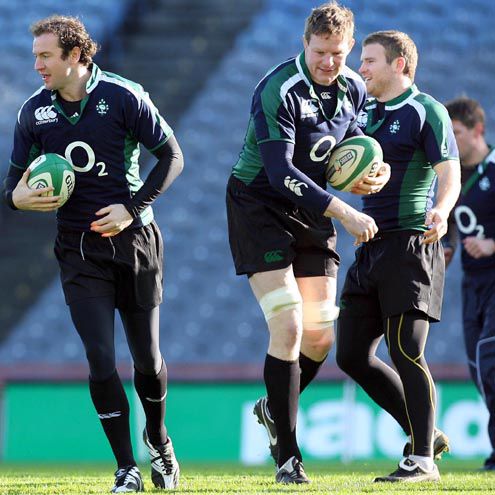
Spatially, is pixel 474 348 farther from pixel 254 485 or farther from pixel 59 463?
pixel 59 463

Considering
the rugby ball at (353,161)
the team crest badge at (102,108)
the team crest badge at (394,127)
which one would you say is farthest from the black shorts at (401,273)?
the team crest badge at (102,108)

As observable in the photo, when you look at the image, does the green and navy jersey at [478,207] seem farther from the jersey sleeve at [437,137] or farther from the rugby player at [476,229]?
the jersey sleeve at [437,137]

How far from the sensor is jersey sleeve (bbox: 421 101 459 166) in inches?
211

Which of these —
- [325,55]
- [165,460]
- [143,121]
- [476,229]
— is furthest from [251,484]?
[476,229]

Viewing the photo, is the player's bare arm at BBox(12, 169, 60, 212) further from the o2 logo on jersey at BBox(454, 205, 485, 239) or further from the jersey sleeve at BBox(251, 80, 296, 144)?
the o2 logo on jersey at BBox(454, 205, 485, 239)

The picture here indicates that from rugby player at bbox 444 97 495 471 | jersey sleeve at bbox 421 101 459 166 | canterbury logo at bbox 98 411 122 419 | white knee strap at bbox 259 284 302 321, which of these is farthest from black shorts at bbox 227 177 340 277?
rugby player at bbox 444 97 495 471

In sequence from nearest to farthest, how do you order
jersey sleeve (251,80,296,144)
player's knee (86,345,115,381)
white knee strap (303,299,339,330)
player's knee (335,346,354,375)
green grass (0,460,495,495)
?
green grass (0,460,495,495) → player's knee (86,345,115,381) → jersey sleeve (251,80,296,144) → white knee strap (303,299,339,330) → player's knee (335,346,354,375)

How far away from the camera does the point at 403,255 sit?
546cm

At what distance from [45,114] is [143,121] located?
450 mm

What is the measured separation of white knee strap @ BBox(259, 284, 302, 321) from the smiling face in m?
1.37

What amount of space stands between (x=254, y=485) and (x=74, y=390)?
16.5 ft

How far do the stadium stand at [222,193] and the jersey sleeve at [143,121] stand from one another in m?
5.59

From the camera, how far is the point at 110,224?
16.9ft

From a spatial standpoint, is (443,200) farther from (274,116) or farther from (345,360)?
(345,360)
